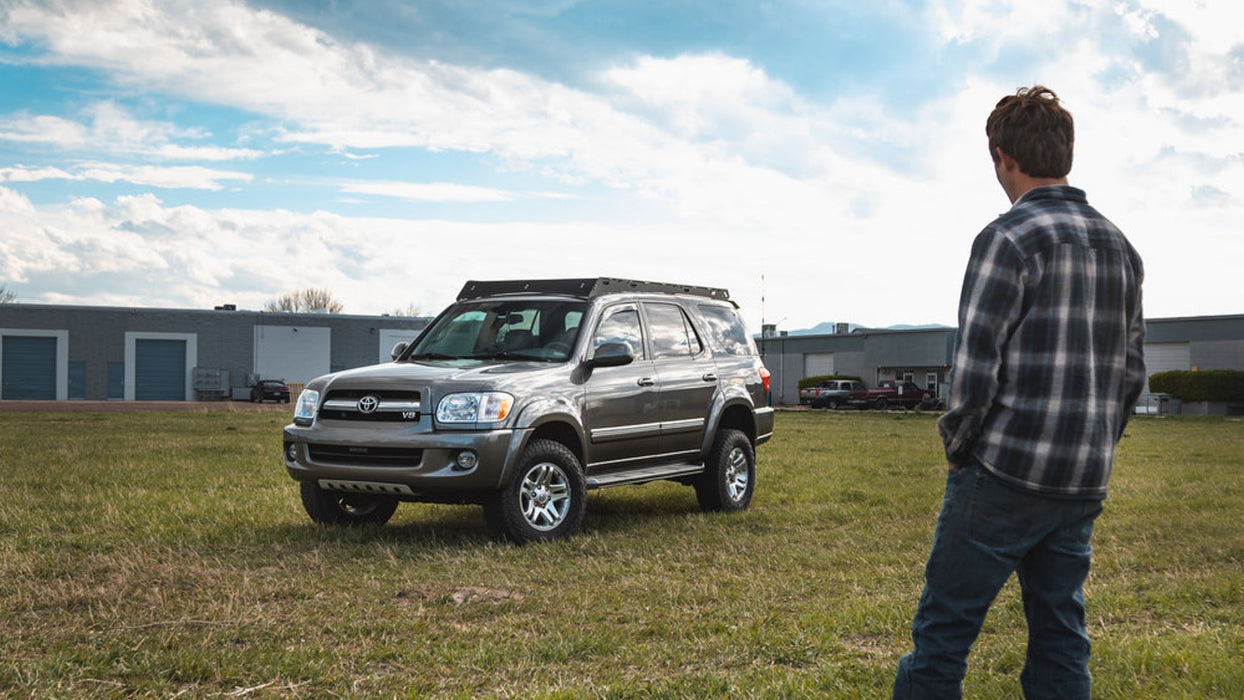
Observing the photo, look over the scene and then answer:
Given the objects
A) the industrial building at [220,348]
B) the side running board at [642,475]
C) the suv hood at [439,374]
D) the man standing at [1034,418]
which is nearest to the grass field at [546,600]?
the side running board at [642,475]

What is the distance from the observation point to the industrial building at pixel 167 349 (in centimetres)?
5834

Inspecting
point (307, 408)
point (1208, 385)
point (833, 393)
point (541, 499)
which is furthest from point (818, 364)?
point (307, 408)

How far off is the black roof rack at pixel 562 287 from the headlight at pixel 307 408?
6.12 ft

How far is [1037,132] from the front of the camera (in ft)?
10.5

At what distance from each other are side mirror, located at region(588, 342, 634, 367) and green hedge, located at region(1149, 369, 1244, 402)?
4887 centimetres

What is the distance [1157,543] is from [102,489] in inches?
389

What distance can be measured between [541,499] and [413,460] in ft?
3.31

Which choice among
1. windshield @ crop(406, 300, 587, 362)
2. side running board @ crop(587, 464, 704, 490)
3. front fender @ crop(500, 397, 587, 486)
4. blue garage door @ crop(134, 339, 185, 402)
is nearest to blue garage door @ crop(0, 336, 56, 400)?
blue garage door @ crop(134, 339, 185, 402)

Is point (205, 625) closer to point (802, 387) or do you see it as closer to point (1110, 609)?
point (1110, 609)

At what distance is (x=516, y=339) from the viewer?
9.32 metres

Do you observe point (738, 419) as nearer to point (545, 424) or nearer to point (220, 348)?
point (545, 424)

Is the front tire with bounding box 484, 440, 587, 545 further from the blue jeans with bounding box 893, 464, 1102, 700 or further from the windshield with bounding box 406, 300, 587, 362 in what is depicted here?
the blue jeans with bounding box 893, 464, 1102, 700

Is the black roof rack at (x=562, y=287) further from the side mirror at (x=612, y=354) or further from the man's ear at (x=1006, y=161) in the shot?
the man's ear at (x=1006, y=161)

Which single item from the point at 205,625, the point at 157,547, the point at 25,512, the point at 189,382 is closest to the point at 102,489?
the point at 25,512
